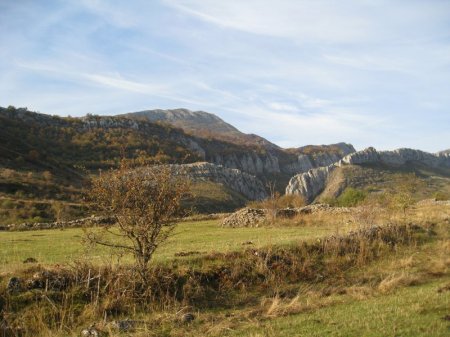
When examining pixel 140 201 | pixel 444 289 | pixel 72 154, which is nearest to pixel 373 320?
pixel 444 289

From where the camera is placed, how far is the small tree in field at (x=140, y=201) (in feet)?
46.0

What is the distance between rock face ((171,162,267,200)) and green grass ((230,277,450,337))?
9058 centimetres

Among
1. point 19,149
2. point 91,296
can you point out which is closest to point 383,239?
point 91,296

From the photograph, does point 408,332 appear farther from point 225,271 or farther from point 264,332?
point 225,271

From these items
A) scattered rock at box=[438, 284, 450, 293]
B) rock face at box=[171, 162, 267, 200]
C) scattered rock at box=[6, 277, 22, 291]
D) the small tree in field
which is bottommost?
scattered rock at box=[438, 284, 450, 293]

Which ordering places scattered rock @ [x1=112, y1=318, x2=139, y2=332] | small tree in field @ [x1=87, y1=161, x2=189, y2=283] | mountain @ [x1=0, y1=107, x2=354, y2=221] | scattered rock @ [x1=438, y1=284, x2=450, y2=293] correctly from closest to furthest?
1. scattered rock @ [x1=112, y1=318, x2=139, y2=332]
2. scattered rock @ [x1=438, y1=284, x2=450, y2=293]
3. small tree in field @ [x1=87, y1=161, x2=189, y2=283]
4. mountain @ [x1=0, y1=107, x2=354, y2=221]

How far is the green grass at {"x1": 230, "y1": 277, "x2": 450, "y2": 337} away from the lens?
395 inches

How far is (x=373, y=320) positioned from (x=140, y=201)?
25.1 feet

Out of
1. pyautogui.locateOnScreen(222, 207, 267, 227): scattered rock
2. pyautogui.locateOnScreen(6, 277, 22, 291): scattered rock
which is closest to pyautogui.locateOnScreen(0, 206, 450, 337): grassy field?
pyautogui.locateOnScreen(6, 277, 22, 291): scattered rock

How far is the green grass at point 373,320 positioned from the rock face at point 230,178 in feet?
297

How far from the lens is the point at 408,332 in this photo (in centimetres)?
979

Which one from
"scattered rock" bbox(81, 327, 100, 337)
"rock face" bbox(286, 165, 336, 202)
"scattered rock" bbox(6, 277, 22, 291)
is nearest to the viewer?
"scattered rock" bbox(81, 327, 100, 337)

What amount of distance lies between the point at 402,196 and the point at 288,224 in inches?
324

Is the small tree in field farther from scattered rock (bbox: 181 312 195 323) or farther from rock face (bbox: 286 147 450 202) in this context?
rock face (bbox: 286 147 450 202)
